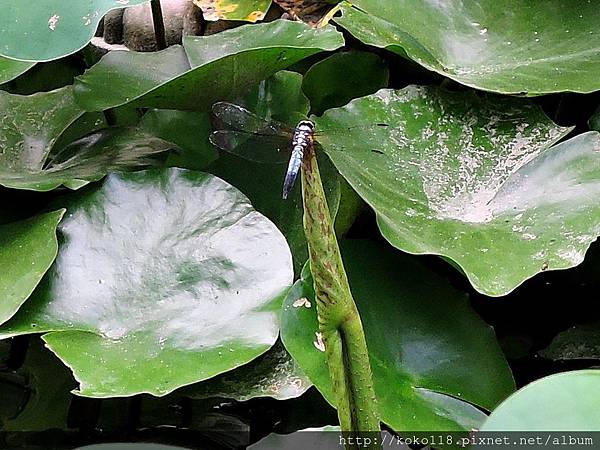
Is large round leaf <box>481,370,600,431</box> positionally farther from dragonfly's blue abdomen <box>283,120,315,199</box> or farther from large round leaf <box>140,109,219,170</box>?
large round leaf <box>140,109,219,170</box>

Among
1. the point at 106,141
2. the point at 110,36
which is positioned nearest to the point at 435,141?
the point at 106,141

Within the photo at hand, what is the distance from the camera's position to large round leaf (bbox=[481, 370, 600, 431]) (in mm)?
364

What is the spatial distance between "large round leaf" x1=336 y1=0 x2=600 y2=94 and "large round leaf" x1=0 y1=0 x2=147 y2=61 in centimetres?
29

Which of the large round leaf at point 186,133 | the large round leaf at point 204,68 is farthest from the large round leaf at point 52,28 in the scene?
the large round leaf at point 186,133

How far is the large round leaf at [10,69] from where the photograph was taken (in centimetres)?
78

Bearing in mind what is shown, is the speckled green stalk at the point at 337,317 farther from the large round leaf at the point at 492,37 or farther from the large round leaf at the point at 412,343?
the large round leaf at the point at 492,37

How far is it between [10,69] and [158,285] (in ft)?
1.04

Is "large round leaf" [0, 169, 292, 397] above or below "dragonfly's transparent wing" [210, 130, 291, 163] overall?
below

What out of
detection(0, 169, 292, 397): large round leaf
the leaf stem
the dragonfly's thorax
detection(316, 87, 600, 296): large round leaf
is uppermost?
the dragonfly's thorax

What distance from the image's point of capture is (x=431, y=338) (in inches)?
25.9

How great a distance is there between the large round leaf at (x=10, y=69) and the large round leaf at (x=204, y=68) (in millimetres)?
65

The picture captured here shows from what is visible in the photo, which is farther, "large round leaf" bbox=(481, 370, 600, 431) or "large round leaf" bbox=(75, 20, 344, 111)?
"large round leaf" bbox=(75, 20, 344, 111)

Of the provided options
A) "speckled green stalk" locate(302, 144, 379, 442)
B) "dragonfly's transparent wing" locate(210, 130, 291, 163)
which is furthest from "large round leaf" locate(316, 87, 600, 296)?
"speckled green stalk" locate(302, 144, 379, 442)

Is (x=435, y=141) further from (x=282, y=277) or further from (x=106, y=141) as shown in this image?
(x=106, y=141)
